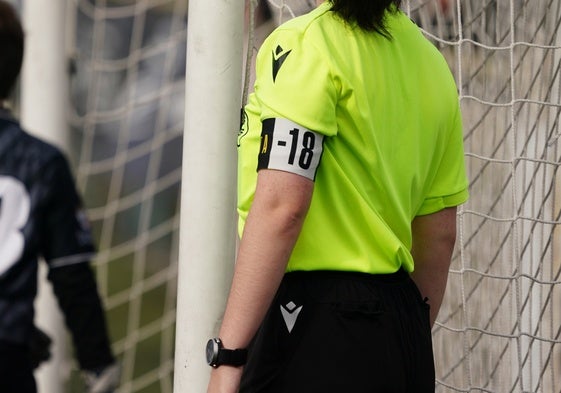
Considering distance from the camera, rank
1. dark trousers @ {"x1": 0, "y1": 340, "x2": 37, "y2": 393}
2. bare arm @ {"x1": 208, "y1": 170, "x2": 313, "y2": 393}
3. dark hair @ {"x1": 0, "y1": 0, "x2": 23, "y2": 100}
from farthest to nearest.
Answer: dark hair @ {"x1": 0, "y1": 0, "x2": 23, "y2": 100} < dark trousers @ {"x1": 0, "y1": 340, "x2": 37, "y2": 393} < bare arm @ {"x1": 208, "y1": 170, "x2": 313, "y2": 393}

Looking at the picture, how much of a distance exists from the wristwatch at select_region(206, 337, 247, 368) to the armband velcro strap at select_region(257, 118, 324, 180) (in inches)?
10.4

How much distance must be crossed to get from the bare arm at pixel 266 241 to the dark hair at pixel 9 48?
78 centimetres

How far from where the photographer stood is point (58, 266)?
2141mm

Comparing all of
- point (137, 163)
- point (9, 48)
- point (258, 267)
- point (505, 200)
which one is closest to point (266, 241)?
point (258, 267)

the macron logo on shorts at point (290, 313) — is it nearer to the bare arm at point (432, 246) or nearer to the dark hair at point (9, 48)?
the bare arm at point (432, 246)

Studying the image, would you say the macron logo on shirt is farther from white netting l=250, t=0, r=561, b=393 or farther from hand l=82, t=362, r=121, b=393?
white netting l=250, t=0, r=561, b=393

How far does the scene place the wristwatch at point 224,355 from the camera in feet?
5.31

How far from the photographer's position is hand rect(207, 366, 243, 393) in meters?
1.63

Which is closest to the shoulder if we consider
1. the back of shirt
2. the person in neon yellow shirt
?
the back of shirt

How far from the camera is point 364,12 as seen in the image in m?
1.67

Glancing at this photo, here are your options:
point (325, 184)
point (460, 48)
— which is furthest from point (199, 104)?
point (460, 48)

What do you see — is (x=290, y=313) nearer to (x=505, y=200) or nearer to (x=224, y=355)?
(x=224, y=355)

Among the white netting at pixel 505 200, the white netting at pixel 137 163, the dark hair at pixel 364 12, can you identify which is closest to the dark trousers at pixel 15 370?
the dark hair at pixel 364 12

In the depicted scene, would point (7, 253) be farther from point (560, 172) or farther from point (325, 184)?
point (560, 172)
